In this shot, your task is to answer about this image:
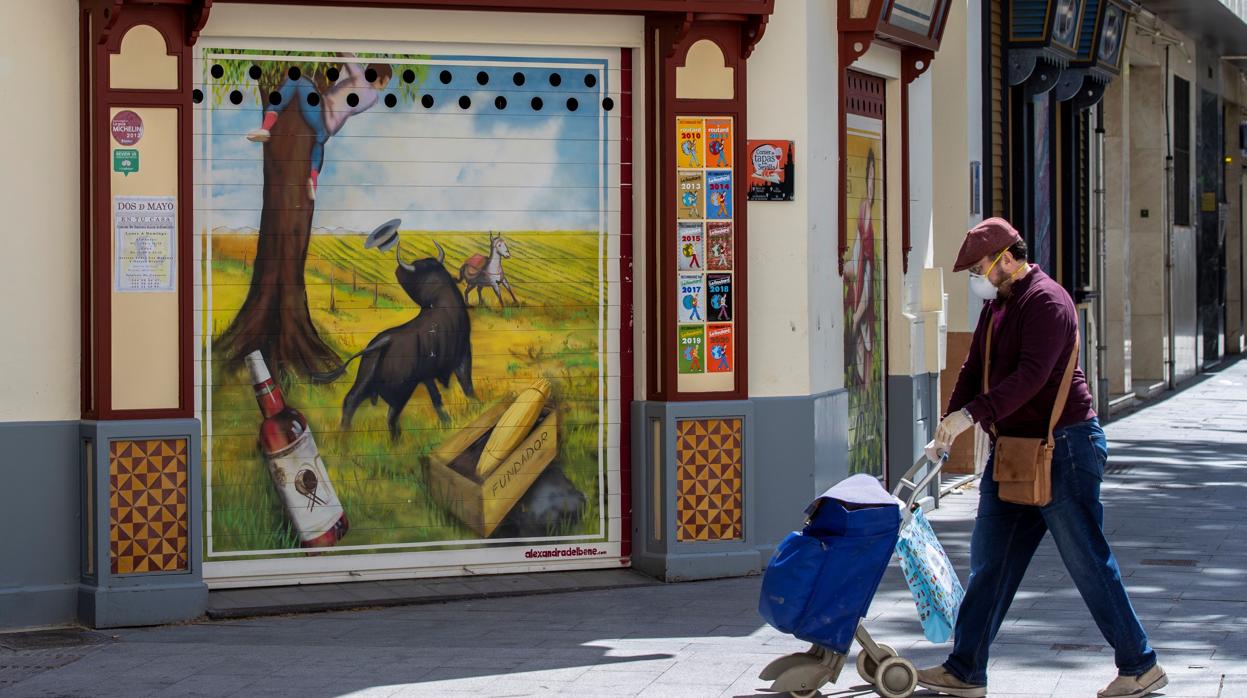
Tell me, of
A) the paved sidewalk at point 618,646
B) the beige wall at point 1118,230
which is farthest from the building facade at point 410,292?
the beige wall at point 1118,230

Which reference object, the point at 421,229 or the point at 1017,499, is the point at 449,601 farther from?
the point at 1017,499

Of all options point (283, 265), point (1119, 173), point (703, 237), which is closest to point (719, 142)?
point (703, 237)

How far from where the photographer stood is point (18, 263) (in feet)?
27.6

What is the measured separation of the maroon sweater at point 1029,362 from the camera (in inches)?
259

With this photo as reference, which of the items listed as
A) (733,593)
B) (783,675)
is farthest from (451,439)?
(783,675)

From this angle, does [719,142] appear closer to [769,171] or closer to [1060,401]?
[769,171]

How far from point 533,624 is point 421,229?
2252 millimetres

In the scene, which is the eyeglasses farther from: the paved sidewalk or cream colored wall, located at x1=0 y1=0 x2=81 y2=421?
cream colored wall, located at x1=0 y1=0 x2=81 y2=421

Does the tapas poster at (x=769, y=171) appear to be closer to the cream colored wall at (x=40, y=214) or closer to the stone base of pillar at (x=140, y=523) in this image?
the stone base of pillar at (x=140, y=523)

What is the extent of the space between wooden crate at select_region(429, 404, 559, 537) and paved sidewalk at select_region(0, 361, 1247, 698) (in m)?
0.62

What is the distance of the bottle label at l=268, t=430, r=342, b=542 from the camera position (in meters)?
9.19

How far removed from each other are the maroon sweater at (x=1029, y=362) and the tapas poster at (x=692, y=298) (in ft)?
9.26

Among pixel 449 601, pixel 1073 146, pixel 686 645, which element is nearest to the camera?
pixel 686 645

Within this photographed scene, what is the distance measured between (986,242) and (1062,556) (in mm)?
1206
